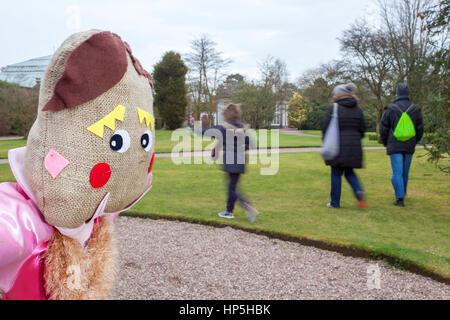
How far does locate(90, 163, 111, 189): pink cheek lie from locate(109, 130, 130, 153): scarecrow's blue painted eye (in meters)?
0.10

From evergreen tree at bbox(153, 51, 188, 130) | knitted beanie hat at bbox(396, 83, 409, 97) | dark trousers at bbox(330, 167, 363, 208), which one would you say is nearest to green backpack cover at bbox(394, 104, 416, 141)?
knitted beanie hat at bbox(396, 83, 409, 97)

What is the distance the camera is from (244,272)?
4.04 meters

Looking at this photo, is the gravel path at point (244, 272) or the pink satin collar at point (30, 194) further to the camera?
the gravel path at point (244, 272)

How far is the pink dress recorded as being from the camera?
1.60 metres

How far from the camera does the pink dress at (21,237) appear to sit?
1.60 m

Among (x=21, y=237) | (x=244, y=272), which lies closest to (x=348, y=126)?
(x=244, y=272)

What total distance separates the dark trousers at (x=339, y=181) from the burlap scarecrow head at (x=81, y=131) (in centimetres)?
491

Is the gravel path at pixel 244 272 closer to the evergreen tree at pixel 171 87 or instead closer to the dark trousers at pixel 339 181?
the dark trousers at pixel 339 181

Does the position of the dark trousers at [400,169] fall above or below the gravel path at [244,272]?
above

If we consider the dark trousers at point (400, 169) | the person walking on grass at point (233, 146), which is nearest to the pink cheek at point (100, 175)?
the person walking on grass at point (233, 146)

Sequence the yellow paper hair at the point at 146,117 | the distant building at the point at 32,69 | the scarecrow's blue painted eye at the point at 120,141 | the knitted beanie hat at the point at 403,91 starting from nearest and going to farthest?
1. the scarecrow's blue painted eye at the point at 120,141
2. the yellow paper hair at the point at 146,117
3. the distant building at the point at 32,69
4. the knitted beanie hat at the point at 403,91

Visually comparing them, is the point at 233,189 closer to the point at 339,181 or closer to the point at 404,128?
the point at 339,181

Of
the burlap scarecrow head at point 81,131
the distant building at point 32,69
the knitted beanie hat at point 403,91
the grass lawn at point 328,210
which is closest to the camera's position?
the burlap scarecrow head at point 81,131

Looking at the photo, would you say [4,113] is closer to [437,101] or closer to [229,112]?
[229,112]
